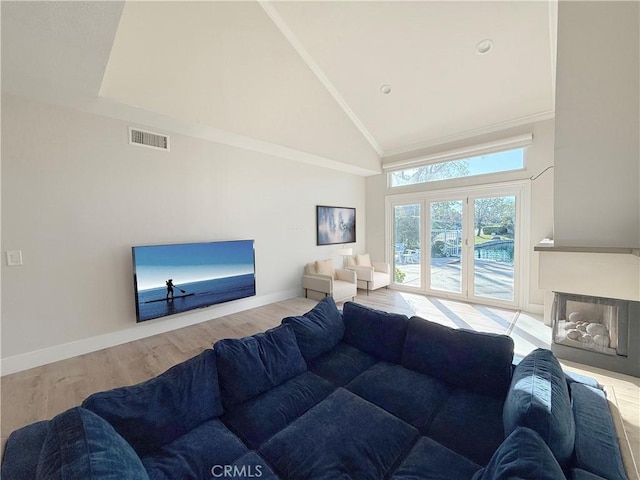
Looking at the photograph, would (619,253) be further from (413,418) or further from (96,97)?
(96,97)

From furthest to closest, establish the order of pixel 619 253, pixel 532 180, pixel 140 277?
pixel 532 180 < pixel 140 277 < pixel 619 253

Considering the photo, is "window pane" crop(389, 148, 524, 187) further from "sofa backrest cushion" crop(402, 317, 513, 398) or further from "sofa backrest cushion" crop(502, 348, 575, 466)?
"sofa backrest cushion" crop(502, 348, 575, 466)

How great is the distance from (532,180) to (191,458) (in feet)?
17.6

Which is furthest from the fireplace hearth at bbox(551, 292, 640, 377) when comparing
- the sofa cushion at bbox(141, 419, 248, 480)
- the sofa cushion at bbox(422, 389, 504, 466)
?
the sofa cushion at bbox(141, 419, 248, 480)

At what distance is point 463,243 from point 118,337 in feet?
18.3

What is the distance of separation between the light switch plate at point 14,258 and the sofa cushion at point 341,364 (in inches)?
123

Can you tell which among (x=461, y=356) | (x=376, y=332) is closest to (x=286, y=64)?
(x=376, y=332)

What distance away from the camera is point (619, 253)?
6.33 ft

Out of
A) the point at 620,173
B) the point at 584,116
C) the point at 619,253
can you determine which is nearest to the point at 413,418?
the point at 619,253

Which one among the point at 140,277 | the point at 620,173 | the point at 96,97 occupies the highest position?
the point at 96,97

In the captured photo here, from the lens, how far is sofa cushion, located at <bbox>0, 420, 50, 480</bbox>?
3.20ft

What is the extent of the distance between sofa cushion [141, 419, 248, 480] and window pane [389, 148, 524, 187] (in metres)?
5.28

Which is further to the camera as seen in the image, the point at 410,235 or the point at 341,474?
the point at 410,235

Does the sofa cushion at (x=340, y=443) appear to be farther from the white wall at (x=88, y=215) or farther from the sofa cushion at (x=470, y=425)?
the white wall at (x=88, y=215)
